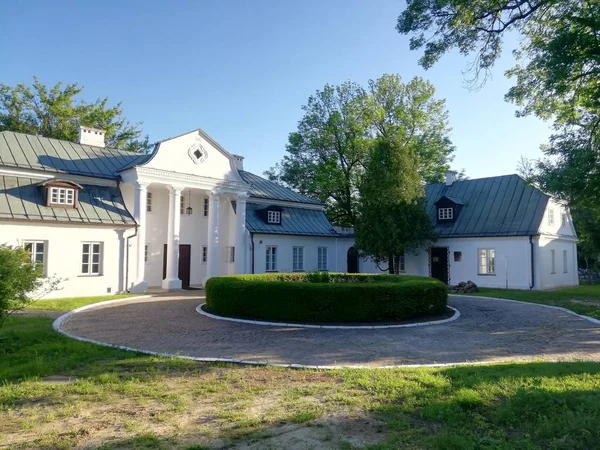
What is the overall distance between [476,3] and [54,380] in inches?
636

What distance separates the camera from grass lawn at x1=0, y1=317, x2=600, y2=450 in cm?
427

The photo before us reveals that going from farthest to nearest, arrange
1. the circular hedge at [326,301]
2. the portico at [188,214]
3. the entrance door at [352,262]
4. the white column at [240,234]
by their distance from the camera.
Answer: the entrance door at [352,262], the white column at [240,234], the portico at [188,214], the circular hedge at [326,301]

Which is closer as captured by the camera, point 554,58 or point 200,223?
point 554,58

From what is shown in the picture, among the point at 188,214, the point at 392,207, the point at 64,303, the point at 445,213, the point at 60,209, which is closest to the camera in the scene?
the point at 64,303

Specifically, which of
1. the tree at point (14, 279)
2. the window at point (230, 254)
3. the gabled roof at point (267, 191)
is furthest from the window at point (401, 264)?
the tree at point (14, 279)

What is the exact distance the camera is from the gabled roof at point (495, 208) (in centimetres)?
2403

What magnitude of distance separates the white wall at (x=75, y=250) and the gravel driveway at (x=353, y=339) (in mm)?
5196

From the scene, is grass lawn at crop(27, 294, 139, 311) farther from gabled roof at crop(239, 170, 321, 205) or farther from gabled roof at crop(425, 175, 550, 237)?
gabled roof at crop(425, 175, 550, 237)

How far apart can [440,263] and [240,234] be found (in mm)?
12615

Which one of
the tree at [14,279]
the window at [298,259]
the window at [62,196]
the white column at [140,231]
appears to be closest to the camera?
the tree at [14,279]

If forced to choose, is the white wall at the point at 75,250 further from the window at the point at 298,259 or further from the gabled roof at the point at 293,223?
the window at the point at 298,259

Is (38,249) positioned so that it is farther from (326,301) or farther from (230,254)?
(326,301)

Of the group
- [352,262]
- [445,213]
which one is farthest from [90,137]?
[445,213]

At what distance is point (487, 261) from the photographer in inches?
979
